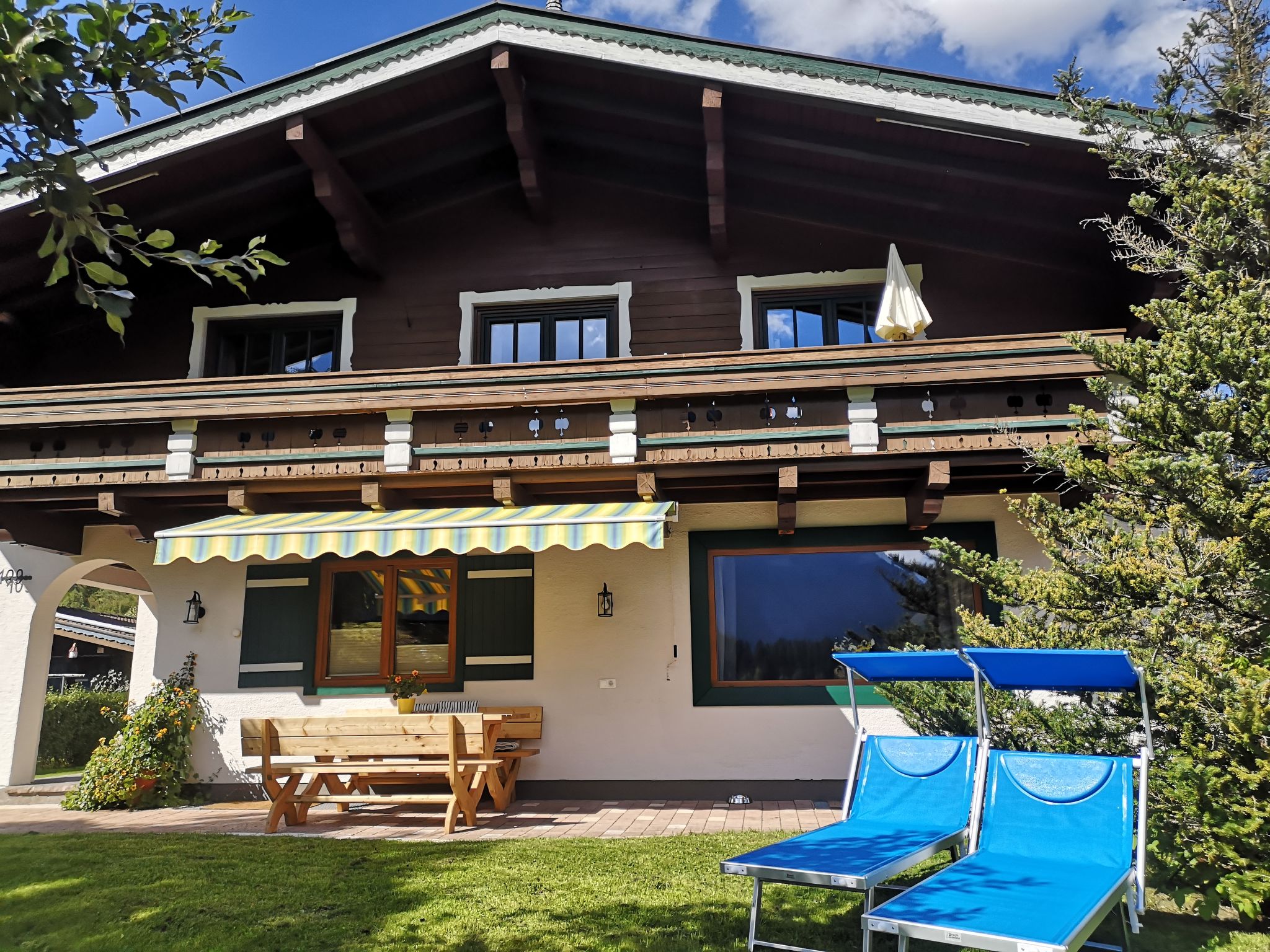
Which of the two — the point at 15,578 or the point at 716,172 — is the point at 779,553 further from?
the point at 15,578

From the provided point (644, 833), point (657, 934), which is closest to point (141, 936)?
point (657, 934)

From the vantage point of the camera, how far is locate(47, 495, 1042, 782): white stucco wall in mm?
10469

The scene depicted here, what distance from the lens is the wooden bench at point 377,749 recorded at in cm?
886

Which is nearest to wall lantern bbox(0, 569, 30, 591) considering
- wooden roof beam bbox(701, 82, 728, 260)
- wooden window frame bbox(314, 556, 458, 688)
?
wooden window frame bbox(314, 556, 458, 688)

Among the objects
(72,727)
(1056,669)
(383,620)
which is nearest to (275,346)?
(383,620)

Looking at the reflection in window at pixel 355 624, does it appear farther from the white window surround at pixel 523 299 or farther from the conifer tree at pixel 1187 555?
the conifer tree at pixel 1187 555

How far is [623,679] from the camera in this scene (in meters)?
10.9

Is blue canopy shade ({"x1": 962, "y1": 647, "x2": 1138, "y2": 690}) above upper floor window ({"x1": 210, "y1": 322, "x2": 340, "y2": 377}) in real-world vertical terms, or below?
below

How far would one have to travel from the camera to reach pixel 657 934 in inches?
213

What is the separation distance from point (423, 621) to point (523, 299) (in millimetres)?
4383

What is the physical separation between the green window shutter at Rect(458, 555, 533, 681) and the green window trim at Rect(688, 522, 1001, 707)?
200 cm

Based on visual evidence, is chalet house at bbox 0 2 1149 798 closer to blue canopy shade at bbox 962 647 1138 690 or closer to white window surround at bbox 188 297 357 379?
white window surround at bbox 188 297 357 379

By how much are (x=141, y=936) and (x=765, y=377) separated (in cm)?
701

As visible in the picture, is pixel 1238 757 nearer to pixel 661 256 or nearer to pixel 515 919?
pixel 515 919
